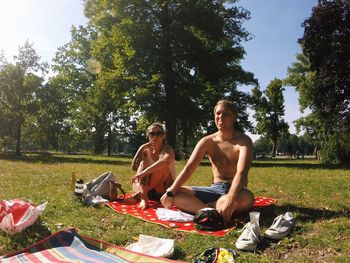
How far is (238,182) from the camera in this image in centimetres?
600

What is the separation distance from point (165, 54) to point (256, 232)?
2219 cm

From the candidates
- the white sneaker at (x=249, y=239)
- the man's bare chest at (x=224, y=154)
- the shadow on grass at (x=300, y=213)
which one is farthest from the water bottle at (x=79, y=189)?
the white sneaker at (x=249, y=239)

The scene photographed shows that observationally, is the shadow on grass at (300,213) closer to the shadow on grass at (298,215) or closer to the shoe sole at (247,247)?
the shadow on grass at (298,215)

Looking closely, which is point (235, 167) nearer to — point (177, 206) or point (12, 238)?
point (177, 206)

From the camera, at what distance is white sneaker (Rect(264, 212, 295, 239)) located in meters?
5.22

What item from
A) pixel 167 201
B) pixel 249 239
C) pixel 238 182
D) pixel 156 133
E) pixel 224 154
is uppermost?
pixel 156 133

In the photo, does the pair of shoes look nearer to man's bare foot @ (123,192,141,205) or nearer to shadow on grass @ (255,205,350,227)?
shadow on grass @ (255,205,350,227)

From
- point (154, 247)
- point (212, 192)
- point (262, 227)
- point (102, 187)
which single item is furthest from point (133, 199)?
point (154, 247)

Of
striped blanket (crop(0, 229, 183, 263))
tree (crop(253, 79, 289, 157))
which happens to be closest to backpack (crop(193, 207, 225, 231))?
striped blanket (crop(0, 229, 183, 263))

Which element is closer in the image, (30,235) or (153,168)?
(30,235)

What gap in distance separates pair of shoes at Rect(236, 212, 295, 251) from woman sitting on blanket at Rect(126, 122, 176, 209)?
273 centimetres

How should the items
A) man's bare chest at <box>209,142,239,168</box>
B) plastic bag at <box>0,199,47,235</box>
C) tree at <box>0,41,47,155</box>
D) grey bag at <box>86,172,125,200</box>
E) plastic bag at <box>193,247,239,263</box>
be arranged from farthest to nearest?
tree at <box>0,41,47,155</box> → grey bag at <box>86,172,125,200</box> → man's bare chest at <box>209,142,239,168</box> → plastic bag at <box>0,199,47,235</box> → plastic bag at <box>193,247,239,263</box>

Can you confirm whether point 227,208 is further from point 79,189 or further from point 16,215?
point 79,189

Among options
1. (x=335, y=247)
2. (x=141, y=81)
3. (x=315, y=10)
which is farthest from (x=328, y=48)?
(x=335, y=247)
